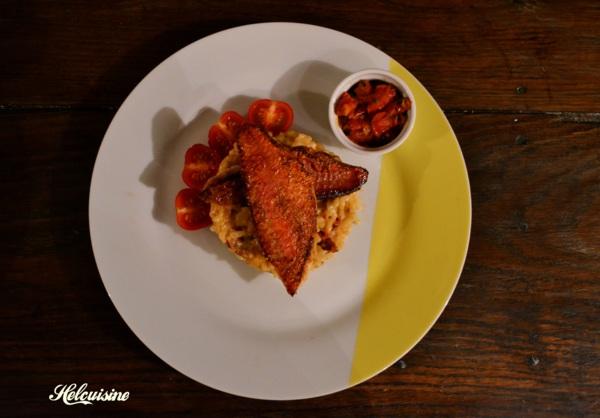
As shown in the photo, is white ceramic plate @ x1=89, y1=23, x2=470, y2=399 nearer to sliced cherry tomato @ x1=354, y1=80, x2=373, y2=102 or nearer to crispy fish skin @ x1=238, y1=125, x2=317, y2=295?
sliced cherry tomato @ x1=354, y1=80, x2=373, y2=102

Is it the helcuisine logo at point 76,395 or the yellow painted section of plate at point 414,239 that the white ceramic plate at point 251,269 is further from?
the helcuisine logo at point 76,395

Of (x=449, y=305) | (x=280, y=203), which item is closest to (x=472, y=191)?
(x=449, y=305)

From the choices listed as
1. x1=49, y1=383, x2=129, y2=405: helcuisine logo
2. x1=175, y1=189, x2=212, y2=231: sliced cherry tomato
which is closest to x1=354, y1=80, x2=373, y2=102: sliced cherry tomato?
x1=175, y1=189, x2=212, y2=231: sliced cherry tomato

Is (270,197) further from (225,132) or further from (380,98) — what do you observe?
(380,98)

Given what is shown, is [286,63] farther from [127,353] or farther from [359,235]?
[127,353]

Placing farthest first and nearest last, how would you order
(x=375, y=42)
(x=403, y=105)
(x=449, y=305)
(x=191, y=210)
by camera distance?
(x=375, y=42)
(x=449, y=305)
(x=191, y=210)
(x=403, y=105)

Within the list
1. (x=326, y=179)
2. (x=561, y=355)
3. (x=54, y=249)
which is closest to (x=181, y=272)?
(x=54, y=249)
